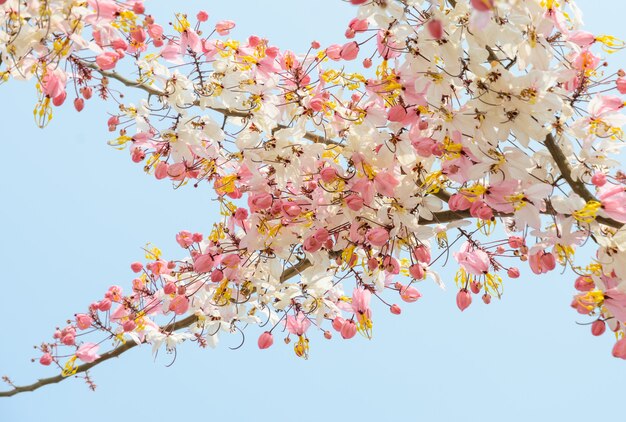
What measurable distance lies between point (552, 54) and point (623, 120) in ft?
0.91

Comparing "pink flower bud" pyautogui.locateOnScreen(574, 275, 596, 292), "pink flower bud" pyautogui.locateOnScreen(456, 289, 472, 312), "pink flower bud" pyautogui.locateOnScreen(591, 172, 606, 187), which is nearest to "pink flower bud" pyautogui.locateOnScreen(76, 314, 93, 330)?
"pink flower bud" pyautogui.locateOnScreen(456, 289, 472, 312)

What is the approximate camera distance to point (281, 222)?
1924mm

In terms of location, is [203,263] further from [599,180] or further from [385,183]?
[599,180]

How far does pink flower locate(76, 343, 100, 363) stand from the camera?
2363 millimetres

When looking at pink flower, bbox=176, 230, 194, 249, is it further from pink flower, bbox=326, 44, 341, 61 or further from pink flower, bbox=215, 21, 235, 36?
pink flower, bbox=326, 44, 341, 61

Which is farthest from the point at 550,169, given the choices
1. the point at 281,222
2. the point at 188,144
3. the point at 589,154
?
the point at 188,144

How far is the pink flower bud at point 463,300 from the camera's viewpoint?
2027 mm

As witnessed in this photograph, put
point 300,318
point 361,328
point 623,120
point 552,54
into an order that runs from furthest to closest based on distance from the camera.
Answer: point 300,318
point 361,328
point 623,120
point 552,54

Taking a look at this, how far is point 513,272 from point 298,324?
75 centimetres

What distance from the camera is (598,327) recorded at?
1.74 metres

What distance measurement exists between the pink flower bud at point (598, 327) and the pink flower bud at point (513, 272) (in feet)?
1.28

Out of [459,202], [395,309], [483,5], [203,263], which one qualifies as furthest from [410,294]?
[483,5]

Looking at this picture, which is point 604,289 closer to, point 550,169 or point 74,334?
point 550,169

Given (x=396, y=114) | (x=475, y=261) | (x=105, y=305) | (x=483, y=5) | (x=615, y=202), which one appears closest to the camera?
(x=483, y=5)
